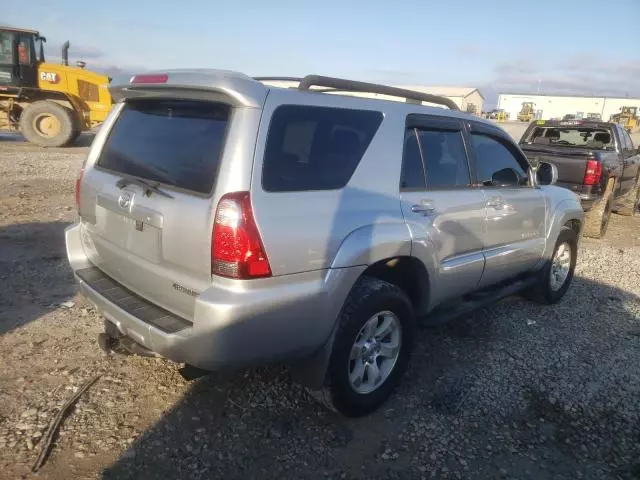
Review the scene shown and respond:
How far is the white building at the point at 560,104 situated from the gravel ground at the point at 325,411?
71.4 m

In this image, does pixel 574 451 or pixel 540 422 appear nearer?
pixel 574 451

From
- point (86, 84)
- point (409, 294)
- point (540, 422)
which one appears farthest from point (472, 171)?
point (86, 84)

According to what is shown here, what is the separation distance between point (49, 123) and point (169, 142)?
15.8 m

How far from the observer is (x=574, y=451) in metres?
2.90

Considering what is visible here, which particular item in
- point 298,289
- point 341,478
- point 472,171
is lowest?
point 341,478

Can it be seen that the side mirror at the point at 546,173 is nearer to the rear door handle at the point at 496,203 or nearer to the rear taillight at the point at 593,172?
the rear door handle at the point at 496,203

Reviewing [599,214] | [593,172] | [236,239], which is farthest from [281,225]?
[599,214]

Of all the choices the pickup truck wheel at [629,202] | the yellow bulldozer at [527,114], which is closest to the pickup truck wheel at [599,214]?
A: the pickup truck wheel at [629,202]

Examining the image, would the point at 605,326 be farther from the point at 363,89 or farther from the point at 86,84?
the point at 86,84

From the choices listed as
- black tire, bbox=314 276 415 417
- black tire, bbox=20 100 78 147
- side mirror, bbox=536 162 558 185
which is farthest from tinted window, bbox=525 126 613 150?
black tire, bbox=20 100 78 147

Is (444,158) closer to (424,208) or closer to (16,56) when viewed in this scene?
(424,208)

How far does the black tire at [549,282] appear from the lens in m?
4.84

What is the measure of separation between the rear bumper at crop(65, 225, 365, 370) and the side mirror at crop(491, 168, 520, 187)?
74.0 inches

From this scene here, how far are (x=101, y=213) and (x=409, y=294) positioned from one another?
6.64 feet
